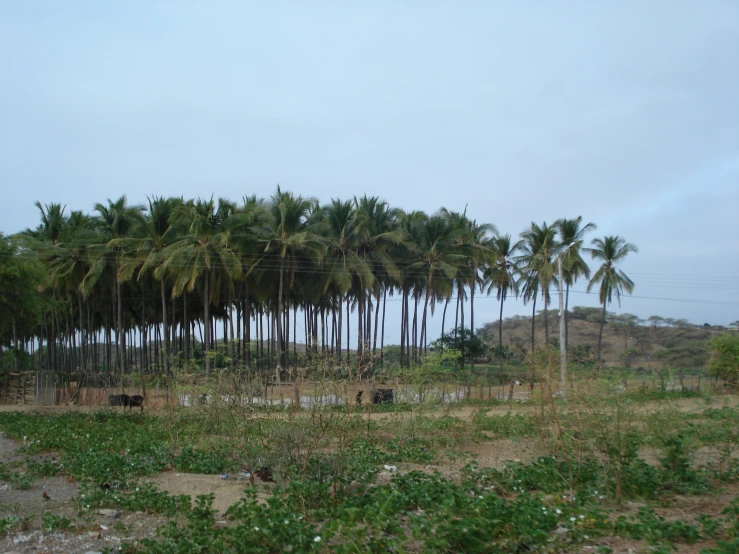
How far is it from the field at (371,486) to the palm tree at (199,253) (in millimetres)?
20919

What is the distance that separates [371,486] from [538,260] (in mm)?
37192

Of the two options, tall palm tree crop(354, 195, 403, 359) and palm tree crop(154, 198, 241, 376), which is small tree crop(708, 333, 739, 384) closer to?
tall palm tree crop(354, 195, 403, 359)

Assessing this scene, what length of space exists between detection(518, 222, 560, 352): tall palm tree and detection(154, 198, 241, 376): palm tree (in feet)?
69.7

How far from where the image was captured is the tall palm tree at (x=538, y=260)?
42781 millimetres

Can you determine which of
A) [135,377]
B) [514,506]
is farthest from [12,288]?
[514,506]

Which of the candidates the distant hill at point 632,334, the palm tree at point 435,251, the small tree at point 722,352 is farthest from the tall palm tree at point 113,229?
the distant hill at point 632,334

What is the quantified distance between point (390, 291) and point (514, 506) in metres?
39.4

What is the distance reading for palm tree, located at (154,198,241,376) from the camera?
33812 millimetres

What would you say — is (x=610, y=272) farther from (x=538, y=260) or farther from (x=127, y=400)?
(x=127, y=400)

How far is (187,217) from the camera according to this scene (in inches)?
1426

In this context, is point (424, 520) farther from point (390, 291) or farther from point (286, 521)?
point (390, 291)

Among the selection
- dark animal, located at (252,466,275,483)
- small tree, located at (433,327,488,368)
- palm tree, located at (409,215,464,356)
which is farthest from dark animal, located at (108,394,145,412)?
small tree, located at (433,327,488,368)

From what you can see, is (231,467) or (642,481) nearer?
(642,481)

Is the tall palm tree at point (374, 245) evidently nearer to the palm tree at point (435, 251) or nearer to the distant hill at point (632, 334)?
the palm tree at point (435, 251)
